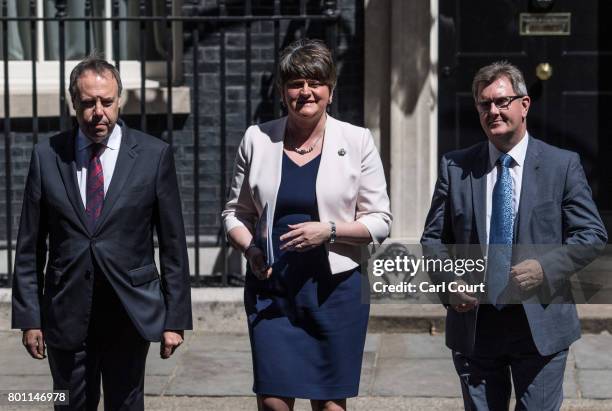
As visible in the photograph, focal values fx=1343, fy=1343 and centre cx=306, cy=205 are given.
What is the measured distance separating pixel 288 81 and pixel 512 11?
388cm

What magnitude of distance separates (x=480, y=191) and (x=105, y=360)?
57.0 inches

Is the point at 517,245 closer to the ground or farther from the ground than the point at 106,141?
closer to the ground

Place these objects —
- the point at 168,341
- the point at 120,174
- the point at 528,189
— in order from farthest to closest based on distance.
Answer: the point at 168,341
the point at 120,174
the point at 528,189

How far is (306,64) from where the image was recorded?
187 inches

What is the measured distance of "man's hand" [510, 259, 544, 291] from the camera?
176 inches

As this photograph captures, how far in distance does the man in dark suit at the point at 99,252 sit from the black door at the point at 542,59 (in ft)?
12.9

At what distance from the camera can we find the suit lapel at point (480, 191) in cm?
460

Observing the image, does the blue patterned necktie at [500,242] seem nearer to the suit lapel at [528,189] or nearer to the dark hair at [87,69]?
the suit lapel at [528,189]

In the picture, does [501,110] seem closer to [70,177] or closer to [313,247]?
[313,247]

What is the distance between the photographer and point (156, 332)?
472 cm

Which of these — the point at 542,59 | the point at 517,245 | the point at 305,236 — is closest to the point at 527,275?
the point at 517,245

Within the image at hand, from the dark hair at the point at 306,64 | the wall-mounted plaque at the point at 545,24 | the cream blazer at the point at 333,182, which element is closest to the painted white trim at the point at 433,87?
the wall-mounted plaque at the point at 545,24

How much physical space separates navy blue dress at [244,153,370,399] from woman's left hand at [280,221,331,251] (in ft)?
0.31

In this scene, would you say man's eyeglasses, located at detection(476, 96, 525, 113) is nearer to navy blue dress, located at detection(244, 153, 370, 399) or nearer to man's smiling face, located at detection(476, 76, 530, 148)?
man's smiling face, located at detection(476, 76, 530, 148)
